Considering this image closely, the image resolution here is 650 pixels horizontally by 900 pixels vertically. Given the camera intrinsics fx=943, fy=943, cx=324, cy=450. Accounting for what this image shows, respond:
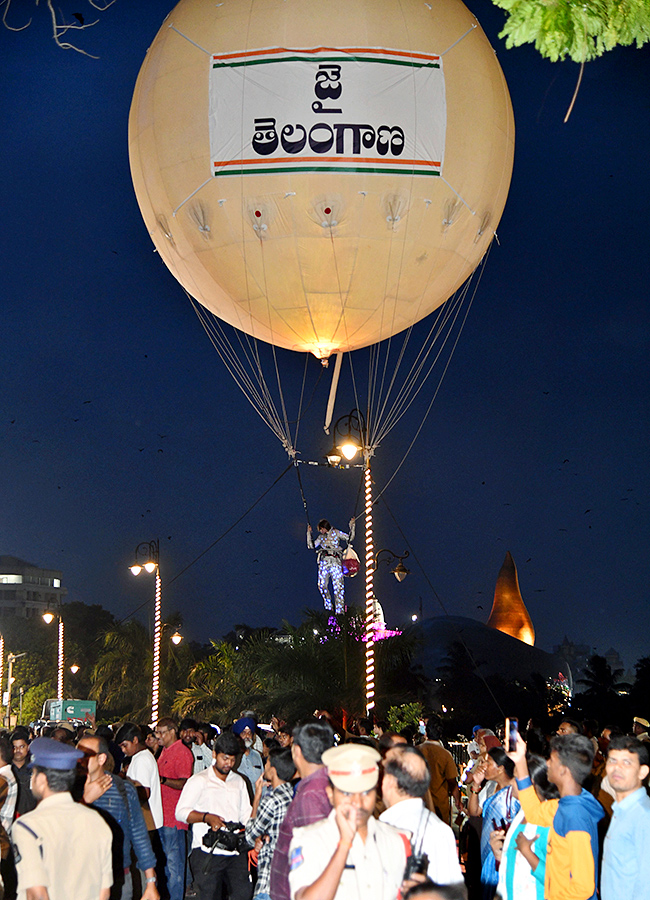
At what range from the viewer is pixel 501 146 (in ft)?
46.5

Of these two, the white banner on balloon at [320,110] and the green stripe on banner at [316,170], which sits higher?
the white banner on balloon at [320,110]

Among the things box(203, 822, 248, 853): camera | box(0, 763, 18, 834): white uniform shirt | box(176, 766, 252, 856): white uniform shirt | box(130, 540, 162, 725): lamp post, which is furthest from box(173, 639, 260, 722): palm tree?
box(0, 763, 18, 834): white uniform shirt

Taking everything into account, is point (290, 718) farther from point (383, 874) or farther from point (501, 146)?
point (383, 874)

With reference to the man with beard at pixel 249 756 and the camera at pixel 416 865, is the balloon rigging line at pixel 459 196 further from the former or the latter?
the camera at pixel 416 865

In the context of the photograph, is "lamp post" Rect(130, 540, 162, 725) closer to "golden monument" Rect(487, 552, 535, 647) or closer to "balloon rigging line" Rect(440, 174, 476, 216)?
"balloon rigging line" Rect(440, 174, 476, 216)

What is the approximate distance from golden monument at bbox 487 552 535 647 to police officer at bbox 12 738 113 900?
61.4 metres

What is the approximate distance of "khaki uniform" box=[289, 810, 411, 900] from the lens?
14.3 ft

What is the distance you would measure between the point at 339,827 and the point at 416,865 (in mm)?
929

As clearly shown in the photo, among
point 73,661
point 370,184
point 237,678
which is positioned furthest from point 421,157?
point 73,661

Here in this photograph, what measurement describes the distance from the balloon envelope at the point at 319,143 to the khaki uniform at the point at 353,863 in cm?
986

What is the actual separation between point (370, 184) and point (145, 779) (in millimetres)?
8049

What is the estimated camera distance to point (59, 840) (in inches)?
213

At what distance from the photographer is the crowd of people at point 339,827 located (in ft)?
14.4

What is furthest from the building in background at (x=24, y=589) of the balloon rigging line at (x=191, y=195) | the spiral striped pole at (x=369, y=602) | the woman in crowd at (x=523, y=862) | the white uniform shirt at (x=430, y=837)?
the white uniform shirt at (x=430, y=837)
